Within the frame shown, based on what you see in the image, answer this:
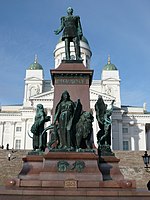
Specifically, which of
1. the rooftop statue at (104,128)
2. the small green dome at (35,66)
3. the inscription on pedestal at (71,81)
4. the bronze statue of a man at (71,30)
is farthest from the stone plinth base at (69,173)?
the small green dome at (35,66)

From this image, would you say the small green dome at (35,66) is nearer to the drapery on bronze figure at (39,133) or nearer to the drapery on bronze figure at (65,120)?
the drapery on bronze figure at (39,133)

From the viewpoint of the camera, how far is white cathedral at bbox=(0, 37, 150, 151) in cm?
5916

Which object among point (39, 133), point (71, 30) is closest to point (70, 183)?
point (39, 133)

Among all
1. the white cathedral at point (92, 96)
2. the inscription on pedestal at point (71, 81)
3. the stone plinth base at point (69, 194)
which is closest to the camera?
the stone plinth base at point (69, 194)

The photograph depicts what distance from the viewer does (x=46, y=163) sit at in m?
8.55

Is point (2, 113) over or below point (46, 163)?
over

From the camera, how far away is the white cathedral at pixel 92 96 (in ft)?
194

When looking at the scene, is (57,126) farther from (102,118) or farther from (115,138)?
(115,138)

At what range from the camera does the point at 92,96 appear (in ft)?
180

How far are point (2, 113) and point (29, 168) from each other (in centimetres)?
5660

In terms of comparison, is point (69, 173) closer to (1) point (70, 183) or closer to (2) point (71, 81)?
(1) point (70, 183)

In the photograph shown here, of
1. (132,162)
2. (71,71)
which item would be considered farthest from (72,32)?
(132,162)

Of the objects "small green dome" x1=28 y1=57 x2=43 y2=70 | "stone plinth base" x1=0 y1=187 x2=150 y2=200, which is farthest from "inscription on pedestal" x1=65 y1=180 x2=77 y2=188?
"small green dome" x1=28 y1=57 x2=43 y2=70

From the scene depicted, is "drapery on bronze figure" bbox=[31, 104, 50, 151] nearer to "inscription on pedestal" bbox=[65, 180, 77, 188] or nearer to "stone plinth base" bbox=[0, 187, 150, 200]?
"inscription on pedestal" bbox=[65, 180, 77, 188]
